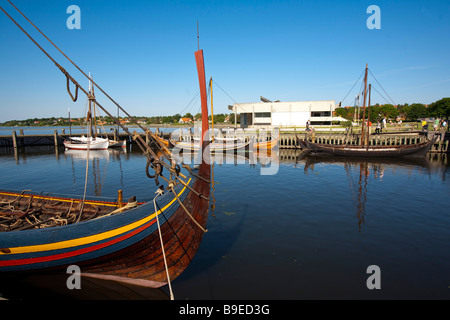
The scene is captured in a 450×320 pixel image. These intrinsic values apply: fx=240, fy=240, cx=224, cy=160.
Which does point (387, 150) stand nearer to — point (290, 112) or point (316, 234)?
point (316, 234)

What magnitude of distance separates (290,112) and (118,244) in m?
57.7

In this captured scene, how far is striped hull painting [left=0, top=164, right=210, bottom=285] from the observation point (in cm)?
645

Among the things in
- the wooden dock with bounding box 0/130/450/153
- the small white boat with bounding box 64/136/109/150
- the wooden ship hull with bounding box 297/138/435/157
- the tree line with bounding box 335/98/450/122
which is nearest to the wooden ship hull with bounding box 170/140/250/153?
the wooden dock with bounding box 0/130/450/153

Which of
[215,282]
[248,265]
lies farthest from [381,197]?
[215,282]

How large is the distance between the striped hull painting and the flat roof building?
181 ft

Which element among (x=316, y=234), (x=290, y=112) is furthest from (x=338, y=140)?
(x=316, y=234)

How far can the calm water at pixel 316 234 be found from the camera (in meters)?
7.15

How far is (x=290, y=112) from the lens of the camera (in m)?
59.2

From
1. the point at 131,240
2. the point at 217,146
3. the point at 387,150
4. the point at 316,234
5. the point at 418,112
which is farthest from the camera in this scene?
the point at 418,112

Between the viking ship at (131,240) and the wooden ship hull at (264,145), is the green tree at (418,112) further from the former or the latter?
the viking ship at (131,240)

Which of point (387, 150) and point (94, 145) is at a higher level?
point (94, 145)

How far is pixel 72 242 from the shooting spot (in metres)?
6.48
